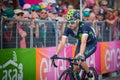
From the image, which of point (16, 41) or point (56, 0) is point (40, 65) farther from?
point (56, 0)

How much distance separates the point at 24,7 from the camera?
10.9 m

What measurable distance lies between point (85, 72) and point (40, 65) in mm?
1391

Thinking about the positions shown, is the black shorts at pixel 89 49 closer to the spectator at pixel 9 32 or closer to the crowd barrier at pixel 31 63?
the crowd barrier at pixel 31 63

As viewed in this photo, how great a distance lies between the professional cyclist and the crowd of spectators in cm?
118

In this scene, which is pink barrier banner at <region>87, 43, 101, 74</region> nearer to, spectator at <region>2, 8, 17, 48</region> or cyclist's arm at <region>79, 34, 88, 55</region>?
cyclist's arm at <region>79, 34, 88, 55</region>

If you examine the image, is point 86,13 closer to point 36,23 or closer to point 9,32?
point 36,23

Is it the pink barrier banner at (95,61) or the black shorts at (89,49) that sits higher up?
the black shorts at (89,49)

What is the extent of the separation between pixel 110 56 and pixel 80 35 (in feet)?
15.7

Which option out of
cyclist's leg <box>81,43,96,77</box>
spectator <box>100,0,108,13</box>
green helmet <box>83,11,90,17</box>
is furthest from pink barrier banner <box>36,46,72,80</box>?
spectator <box>100,0,108,13</box>

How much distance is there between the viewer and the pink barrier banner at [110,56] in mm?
12535

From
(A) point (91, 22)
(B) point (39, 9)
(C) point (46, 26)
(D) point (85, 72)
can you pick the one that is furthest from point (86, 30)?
(A) point (91, 22)

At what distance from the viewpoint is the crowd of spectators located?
8711 millimetres

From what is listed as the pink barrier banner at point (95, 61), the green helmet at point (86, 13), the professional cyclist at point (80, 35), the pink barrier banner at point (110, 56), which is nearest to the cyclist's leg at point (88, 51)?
the professional cyclist at point (80, 35)

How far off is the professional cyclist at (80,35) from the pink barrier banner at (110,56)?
3.70 m
